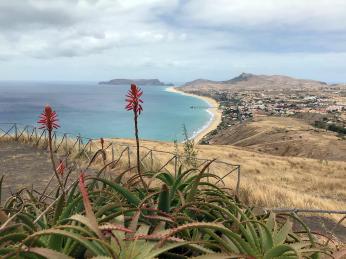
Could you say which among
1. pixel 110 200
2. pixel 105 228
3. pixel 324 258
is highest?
pixel 105 228

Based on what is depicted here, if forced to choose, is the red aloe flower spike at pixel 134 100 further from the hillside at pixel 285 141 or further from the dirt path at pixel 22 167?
the hillside at pixel 285 141

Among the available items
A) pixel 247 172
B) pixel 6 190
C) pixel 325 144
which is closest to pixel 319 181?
pixel 247 172

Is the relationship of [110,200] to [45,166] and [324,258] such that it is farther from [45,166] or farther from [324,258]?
[45,166]

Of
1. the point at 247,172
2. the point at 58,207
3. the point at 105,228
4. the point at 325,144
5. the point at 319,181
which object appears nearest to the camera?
the point at 105,228

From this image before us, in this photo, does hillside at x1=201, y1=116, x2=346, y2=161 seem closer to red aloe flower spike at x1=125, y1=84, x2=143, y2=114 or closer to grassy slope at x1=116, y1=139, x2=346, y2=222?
grassy slope at x1=116, y1=139, x2=346, y2=222

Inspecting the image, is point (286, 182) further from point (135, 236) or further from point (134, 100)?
point (135, 236)

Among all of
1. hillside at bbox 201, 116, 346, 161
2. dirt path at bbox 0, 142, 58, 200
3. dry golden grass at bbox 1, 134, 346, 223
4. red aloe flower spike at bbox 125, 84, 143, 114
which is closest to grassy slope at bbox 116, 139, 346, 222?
dry golden grass at bbox 1, 134, 346, 223
